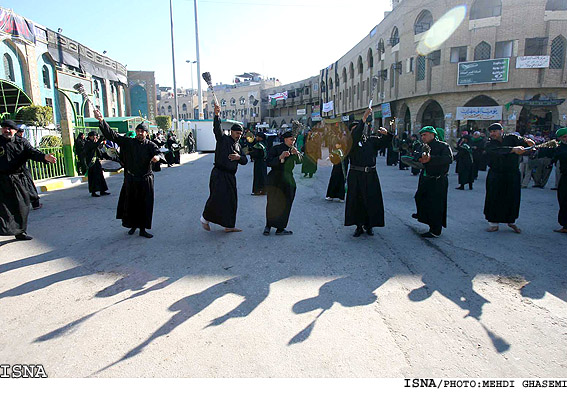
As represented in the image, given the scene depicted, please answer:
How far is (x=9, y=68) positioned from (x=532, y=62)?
94.5 feet

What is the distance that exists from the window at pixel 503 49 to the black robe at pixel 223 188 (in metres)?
24.1

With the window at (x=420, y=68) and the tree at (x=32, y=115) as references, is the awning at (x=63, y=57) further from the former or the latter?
the window at (x=420, y=68)

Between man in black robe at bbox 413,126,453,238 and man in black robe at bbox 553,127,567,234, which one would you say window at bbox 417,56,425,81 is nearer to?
man in black robe at bbox 553,127,567,234

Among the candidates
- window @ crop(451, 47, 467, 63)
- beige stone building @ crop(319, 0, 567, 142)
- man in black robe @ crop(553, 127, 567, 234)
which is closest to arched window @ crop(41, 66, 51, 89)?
beige stone building @ crop(319, 0, 567, 142)

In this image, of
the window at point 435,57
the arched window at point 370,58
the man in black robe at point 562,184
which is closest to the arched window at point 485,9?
the window at point 435,57

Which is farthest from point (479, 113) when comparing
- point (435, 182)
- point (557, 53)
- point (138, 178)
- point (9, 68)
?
point (9, 68)

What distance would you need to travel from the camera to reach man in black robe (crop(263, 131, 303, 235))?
5770 millimetres

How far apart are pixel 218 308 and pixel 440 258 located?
284cm

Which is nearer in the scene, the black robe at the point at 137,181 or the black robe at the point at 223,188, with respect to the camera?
the black robe at the point at 137,181

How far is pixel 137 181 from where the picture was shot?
5.70 metres

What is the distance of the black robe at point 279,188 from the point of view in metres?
5.78

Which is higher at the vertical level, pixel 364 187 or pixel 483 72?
pixel 483 72

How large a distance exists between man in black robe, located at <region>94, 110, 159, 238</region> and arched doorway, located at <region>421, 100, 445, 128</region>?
→ 25.8 m

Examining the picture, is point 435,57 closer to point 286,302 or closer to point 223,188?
point 223,188
